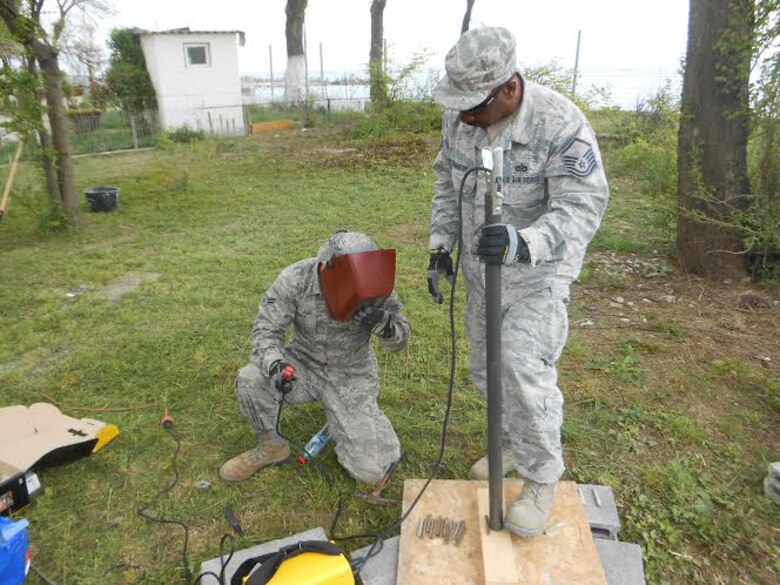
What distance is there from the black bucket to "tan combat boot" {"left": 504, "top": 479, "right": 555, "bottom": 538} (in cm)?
755

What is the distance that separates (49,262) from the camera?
6070 millimetres

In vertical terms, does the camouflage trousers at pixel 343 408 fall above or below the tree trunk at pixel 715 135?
below

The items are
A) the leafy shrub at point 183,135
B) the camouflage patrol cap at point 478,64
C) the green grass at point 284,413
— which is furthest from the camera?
the leafy shrub at point 183,135

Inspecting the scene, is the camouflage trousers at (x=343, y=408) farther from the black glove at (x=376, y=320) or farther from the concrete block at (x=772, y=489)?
the concrete block at (x=772, y=489)

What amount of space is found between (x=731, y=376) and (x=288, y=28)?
61.4 feet

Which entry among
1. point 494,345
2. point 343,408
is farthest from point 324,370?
point 494,345

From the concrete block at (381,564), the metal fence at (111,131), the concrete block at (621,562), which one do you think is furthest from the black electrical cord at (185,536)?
the metal fence at (111,131)

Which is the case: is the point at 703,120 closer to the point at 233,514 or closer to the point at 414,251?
the point at 414,251

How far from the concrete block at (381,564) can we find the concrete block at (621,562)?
31.8 inches

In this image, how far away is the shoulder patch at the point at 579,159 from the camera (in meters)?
2.04

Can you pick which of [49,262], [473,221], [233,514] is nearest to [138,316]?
[49,262]

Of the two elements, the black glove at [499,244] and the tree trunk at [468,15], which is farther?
the tree trunk at [468,15]

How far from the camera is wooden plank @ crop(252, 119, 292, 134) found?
16.8 metres

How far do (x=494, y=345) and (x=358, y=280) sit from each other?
0.63 meters
